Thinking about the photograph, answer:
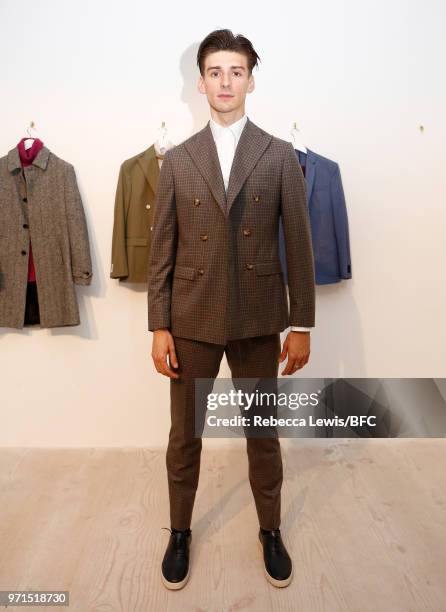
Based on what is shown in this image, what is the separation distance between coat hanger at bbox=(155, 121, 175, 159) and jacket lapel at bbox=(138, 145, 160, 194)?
1.0 inches

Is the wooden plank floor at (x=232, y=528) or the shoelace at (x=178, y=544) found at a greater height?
the shoelace at (x=178, y=544)

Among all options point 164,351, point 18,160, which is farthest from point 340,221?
point 18,160

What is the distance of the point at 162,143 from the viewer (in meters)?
2.23

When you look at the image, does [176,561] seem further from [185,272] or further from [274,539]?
[185,272]

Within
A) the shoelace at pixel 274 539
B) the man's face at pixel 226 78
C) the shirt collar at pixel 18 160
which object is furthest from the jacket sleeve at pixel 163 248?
the shirt collar at pixel 18 160

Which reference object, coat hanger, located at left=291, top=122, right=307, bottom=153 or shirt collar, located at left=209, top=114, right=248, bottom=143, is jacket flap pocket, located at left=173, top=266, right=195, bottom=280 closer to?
shirt collar, located at left=209, top=114, right=248, bottom=143

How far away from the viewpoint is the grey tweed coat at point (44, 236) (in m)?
2.24

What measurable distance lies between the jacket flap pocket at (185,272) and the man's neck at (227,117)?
0.47 meters

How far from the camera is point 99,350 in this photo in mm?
2488

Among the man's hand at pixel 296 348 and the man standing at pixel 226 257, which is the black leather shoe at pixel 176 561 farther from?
the man's hand at pixel 296 348

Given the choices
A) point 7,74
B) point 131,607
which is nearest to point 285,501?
point 131,607

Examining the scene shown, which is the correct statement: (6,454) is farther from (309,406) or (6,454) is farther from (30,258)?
(309,406)

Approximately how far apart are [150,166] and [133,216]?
0.24m

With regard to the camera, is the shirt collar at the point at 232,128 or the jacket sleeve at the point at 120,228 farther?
the jacket sleeve at the point at 120,228
